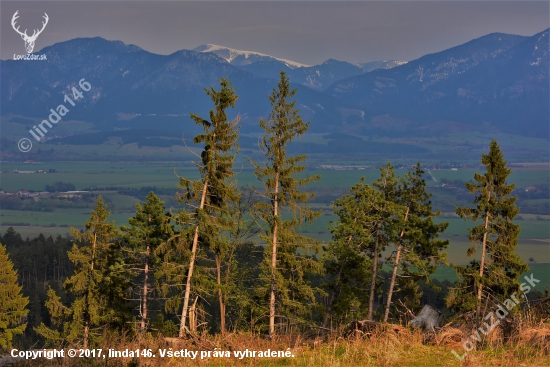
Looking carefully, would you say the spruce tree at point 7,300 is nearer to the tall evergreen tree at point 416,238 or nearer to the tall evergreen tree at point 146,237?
the tall evergreen tree at point 146,237

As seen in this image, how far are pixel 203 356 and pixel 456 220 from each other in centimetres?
18882

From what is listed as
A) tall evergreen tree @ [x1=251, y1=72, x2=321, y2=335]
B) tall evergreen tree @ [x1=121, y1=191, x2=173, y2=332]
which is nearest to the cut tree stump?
tall evergreen tree @ [x1=251, y1=72, x2=321, y2=335]

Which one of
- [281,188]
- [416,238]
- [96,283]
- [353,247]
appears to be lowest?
[96,283]

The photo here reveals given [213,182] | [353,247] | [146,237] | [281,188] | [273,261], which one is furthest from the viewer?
[353,247]

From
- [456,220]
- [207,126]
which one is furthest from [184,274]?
[456,220]

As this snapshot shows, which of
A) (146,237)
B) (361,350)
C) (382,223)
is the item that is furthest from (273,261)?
(361,350)

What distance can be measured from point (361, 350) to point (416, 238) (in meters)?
16.2

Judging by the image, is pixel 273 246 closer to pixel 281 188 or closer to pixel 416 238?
pixel 281 188

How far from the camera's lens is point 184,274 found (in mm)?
22219

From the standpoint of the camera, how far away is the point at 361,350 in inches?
475

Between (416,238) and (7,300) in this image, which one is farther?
(7,300)

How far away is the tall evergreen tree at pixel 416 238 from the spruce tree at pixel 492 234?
190 centimetres

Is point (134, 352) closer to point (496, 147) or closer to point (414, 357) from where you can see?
point (414, 357)

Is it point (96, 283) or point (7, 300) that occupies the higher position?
point (96, 283)
